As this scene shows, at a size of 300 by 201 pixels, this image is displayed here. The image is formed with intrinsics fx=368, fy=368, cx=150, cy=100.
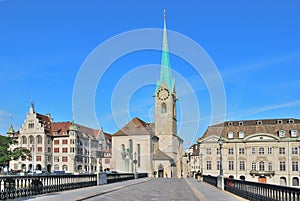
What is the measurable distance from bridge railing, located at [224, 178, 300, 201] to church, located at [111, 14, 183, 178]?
2457 inches

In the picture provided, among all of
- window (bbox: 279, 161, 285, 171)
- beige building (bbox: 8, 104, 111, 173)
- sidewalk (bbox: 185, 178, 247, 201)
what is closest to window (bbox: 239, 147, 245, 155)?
window (bbox: 279, 161, 285, 171)

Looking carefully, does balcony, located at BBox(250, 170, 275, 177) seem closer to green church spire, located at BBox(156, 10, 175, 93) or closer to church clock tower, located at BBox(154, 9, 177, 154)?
church clock tower, located at BBox(154, 9, 177, 154)

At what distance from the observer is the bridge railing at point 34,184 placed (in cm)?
1592

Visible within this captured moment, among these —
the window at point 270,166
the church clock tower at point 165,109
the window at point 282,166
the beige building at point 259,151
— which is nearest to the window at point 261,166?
the beige building at point 259,151

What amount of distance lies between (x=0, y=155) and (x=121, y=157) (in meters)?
28.9

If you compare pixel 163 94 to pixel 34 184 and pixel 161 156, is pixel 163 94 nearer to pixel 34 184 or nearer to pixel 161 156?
pixel 161 156

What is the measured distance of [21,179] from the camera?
57.7ft

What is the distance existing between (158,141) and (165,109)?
8545 mm

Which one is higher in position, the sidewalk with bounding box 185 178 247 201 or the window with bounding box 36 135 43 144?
the window with bounding box 36 135 43 144

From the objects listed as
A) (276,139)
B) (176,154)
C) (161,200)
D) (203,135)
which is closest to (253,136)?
(276,139)

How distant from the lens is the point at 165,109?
96.4 meters

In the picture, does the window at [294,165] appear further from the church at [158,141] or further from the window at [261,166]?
the church at [158,141]

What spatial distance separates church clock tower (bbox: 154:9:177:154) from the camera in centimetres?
9469

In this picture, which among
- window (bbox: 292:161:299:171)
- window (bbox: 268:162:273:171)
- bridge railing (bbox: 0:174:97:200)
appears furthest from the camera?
window (bbox: 268:162:273:171)
